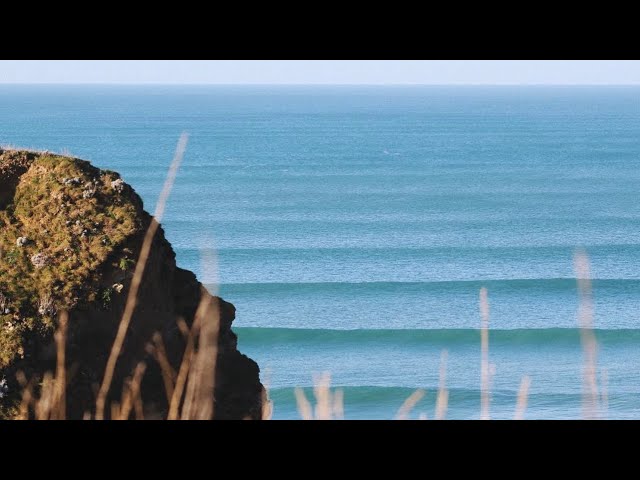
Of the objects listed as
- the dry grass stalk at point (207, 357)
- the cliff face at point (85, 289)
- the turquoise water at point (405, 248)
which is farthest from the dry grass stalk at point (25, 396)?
the turquoise water at point (405, 248)

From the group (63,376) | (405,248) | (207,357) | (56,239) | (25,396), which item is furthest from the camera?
(405,248)

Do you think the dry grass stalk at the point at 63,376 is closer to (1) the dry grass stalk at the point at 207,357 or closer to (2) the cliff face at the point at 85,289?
(2) the cliff face at the point at 85,289

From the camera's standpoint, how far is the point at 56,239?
634cm

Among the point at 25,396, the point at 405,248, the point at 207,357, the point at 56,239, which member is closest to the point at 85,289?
the point at 56,239

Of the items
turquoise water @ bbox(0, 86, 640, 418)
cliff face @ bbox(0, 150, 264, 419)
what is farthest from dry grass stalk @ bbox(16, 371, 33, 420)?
turquoise water @ bbox(0, 86, 640, 418)

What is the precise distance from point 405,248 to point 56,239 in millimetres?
39933

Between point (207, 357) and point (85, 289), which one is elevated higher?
point (85, 289)

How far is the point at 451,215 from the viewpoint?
55.6 m

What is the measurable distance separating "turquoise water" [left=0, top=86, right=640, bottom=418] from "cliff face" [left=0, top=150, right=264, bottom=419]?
2028 millimetres

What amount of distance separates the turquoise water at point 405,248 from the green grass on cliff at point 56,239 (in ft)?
7.13

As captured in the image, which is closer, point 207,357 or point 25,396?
point 25,396

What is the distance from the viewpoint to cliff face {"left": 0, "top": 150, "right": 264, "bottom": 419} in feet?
18.7

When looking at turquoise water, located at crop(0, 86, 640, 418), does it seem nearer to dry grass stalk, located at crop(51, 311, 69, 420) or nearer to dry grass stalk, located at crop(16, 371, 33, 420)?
dry grass stalk, located at crop(51, 311, 69, 420)

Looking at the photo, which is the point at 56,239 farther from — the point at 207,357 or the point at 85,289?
the point at 207,357
